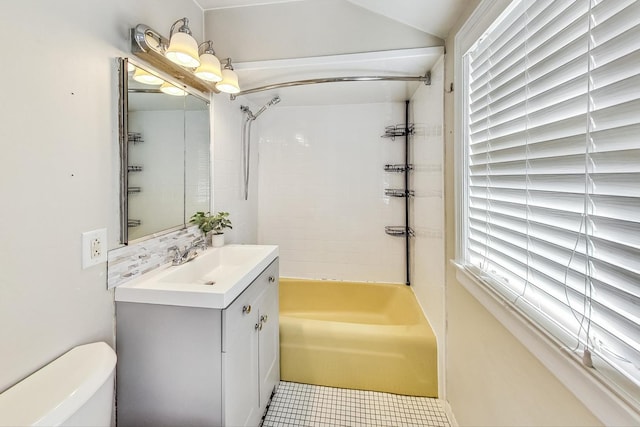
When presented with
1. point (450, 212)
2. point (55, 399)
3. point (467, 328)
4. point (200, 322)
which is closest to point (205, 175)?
point (200, 322)

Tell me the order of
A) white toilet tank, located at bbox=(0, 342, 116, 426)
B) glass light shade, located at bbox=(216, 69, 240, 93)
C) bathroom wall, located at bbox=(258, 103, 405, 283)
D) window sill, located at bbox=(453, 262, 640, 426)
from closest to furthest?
window sill, located at bbox=(453, 262, 640, 426) < white toilet tank, located at bbox=(0, 342, 116, 426) < glass light shade, located at bbox=(216, 69, 240, 93) < bathroom wall, located at bbox=(258, 103, 405, 283)

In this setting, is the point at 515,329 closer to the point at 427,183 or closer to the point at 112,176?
the point at 427,183

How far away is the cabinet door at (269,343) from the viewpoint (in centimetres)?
144

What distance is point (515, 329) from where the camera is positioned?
2.87 feet

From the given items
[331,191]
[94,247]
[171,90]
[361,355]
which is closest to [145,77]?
[171,90]

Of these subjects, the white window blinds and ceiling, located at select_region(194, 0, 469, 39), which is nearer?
the white window blinds

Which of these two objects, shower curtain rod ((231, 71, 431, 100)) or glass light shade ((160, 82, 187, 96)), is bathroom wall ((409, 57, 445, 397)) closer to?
shower curtain rod ((231, 71, 431, 100))

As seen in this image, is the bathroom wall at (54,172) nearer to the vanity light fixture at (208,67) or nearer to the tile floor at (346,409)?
the vanity light fixture at (208,67)

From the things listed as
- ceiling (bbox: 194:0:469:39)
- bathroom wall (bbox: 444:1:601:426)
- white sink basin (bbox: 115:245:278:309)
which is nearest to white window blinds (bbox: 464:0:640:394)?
bathroom wall (bbox: 444:1:601:426)

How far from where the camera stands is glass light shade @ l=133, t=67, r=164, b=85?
1.21m

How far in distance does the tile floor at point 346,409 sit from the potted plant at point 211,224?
108 cm

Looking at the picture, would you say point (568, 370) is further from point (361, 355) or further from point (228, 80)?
point (228, 80)

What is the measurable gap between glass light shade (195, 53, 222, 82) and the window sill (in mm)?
1688

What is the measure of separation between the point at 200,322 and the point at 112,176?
690 mm
